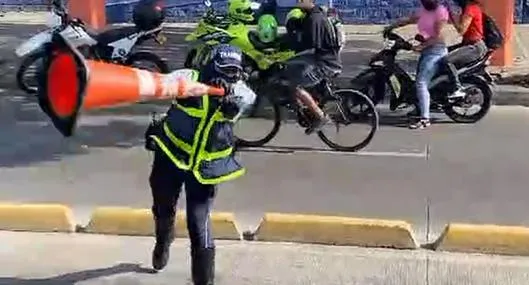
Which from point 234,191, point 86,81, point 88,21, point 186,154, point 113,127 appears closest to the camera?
point 86,81

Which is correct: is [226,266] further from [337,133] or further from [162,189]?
[337,133]

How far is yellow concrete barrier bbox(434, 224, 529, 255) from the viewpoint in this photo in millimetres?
7531

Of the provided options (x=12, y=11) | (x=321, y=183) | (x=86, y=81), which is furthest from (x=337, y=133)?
(x=12, y=11)

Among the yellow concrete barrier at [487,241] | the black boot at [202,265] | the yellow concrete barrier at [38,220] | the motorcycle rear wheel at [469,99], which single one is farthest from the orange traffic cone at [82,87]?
the motorcycle rear wheel at [469,99]

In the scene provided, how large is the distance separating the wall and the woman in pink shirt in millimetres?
9700

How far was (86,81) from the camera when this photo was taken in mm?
4660

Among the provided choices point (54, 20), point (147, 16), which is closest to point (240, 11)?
point (147, 16)

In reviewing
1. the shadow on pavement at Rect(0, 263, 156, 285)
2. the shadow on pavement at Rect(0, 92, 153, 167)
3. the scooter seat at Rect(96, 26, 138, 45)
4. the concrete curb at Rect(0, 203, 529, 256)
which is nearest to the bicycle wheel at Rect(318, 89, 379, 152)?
the shadow on pavement at Rect(0, 92, 153, 167)

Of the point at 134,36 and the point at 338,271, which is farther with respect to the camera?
the point at 134,36

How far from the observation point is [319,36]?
35.6 ft

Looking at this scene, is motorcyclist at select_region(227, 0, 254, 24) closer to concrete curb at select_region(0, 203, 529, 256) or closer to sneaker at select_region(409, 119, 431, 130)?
sneaker at select_region(409, 119, 431, 130)

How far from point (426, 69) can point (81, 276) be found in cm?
634

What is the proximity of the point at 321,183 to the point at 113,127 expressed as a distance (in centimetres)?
352

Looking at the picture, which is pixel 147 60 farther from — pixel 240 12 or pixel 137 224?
pixel 137 224
